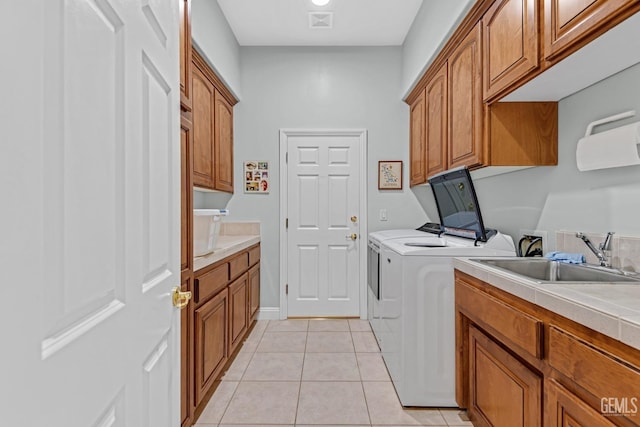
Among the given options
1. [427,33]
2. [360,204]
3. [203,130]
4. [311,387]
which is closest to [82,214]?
[311,387]

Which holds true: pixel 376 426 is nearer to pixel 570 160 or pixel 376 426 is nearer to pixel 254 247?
pixel 570 160

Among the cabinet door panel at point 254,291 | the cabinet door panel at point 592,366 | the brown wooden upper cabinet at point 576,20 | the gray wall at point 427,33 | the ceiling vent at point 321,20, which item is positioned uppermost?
the ceiling vent at point 321,20

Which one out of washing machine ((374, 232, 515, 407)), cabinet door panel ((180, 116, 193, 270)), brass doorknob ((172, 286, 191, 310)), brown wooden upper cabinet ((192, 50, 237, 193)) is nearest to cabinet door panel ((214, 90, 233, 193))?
brown wooden upper cabinet ((192, 50, 237, 193))

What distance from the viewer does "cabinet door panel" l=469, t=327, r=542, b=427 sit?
4.10 ft

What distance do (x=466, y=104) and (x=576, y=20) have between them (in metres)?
1.00

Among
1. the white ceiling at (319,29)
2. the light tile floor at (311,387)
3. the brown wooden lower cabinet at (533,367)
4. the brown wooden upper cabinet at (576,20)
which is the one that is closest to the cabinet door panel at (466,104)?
the brown wooden upper cabinet at (576,20)

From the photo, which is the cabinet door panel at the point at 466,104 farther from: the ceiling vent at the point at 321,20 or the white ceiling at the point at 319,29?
the ceiling vent at the point at 321,20

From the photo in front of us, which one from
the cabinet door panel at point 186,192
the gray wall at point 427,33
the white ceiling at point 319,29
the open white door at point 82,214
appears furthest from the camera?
the white ceiling at point 319,29

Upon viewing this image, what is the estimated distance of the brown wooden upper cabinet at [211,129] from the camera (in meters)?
2.67

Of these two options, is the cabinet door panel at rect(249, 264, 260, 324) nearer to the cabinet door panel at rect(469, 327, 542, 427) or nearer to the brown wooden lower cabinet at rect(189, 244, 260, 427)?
the brown wooden lower cabinet at rect(189, 244, 260, 427)

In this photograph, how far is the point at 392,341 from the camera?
2406mm

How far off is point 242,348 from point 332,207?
1.67 m

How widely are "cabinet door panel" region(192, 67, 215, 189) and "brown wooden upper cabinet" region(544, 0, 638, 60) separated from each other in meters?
2.19

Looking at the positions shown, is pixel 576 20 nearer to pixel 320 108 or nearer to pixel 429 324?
pixel 429 324
